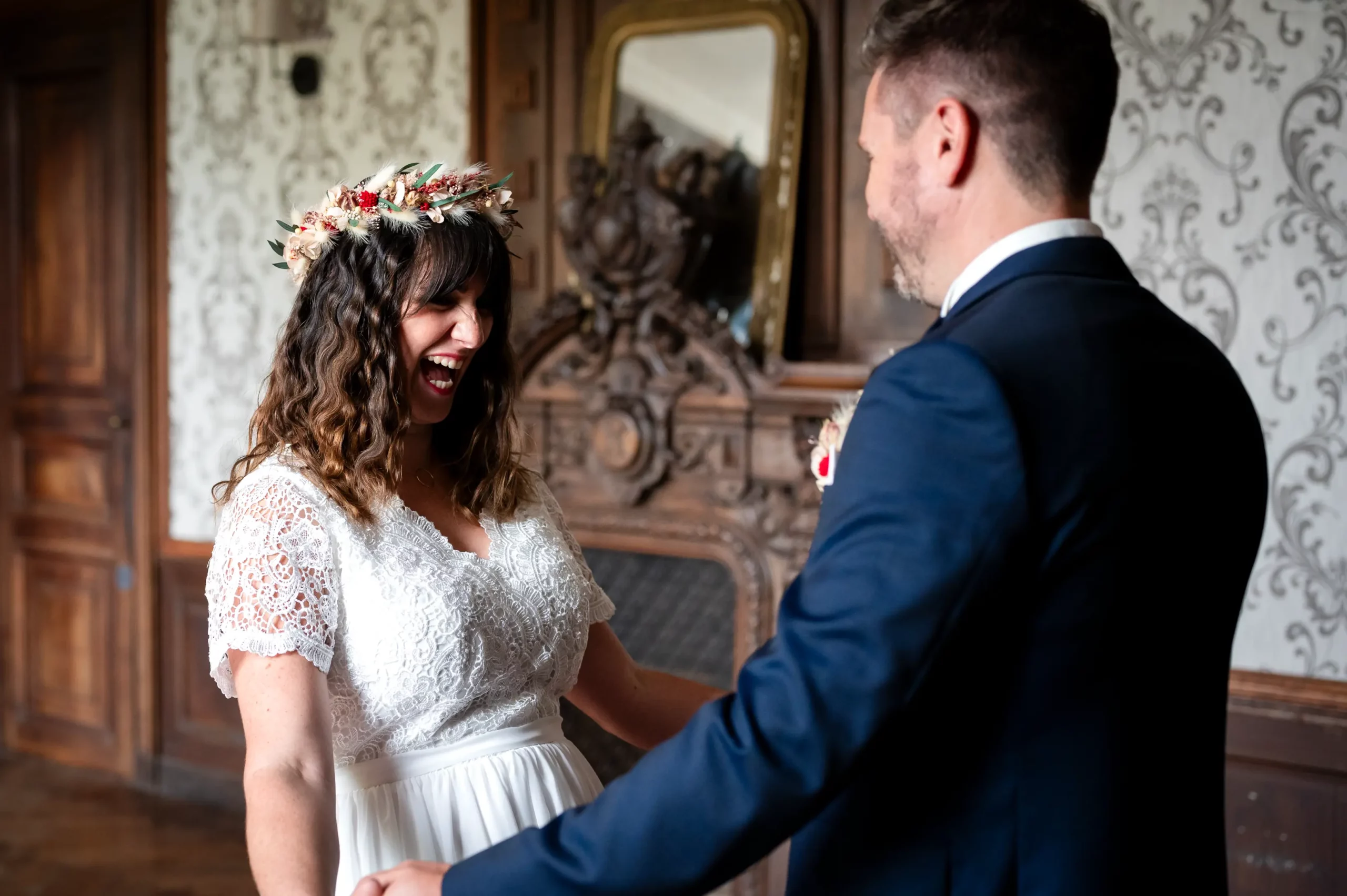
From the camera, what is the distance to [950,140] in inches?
45.5

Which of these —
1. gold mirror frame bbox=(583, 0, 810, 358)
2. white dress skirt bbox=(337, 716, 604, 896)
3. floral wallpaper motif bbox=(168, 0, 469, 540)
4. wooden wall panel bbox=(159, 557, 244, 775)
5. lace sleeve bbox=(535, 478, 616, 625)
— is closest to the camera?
white dress skirt bbox=(337, 716, 604, 896)

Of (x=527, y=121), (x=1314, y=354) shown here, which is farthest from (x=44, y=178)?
(x=1314, y=354)

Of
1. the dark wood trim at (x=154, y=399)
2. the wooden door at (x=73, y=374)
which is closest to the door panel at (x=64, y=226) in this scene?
the wooden door at (x=73, y=374)

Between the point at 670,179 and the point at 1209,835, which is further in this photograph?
the point at 670,179

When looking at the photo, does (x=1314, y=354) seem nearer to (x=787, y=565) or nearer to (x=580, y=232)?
(x=787, y=565)

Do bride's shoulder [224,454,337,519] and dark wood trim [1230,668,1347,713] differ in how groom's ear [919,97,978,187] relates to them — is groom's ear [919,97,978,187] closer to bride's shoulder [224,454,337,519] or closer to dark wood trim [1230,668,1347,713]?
bride's shoulder [224,454,337,519]

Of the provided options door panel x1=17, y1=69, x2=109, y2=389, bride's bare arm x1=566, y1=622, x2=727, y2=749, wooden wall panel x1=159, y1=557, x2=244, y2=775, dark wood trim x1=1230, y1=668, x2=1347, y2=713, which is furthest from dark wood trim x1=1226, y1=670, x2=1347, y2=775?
door panel x1=17, y1=69, x2=109, y2=389

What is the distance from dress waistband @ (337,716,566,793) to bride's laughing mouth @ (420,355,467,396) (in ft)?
1.54

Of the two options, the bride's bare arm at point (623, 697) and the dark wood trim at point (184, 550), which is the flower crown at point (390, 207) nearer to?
the bride's bare arm at point (623, 697)

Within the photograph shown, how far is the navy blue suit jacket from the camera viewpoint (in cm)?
103

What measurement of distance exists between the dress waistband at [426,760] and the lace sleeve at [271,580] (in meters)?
0.19

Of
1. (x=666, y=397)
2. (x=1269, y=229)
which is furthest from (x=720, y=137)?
(x=1269, y=229)

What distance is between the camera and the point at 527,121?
155 inches

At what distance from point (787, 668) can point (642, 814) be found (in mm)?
182
